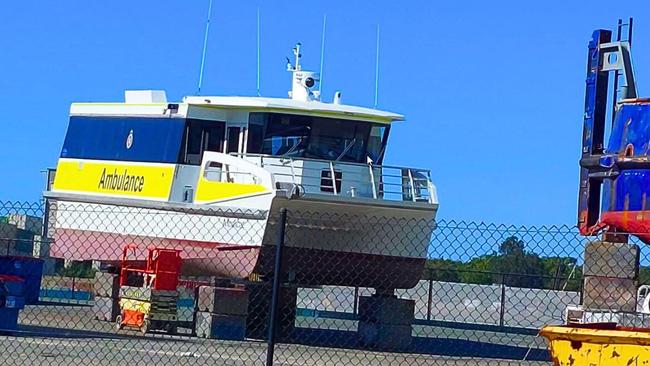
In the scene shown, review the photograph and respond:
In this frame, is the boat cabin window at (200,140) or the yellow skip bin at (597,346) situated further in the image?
the boat cabin window at (200,140)

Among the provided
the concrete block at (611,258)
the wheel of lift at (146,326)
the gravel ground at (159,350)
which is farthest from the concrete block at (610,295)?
the wheel of lift at (146,326)

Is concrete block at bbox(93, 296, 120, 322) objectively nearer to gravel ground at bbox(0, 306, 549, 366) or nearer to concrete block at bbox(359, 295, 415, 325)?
gravel ground at bbox(0, 306, 549, 366)

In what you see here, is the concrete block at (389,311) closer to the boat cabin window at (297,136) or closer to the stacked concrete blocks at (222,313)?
the stacked concrete blocks at (222,313)

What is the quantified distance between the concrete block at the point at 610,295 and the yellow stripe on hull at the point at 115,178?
12.2 meters

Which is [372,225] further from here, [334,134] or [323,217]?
[334,134]

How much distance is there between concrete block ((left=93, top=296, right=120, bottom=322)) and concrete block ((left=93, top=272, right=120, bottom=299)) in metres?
0.09

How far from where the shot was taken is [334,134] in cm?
2444

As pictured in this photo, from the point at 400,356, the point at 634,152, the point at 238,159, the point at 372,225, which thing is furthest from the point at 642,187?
the point at 238,159

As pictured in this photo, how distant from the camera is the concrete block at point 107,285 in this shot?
2423 centimetres

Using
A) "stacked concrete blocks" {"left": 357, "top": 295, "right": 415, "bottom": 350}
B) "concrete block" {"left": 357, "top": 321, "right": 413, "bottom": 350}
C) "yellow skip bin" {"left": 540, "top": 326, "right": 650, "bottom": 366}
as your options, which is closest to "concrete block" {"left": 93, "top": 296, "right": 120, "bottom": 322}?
"stacked concrete blocks" {"left": 357, "top": 295, "right": 415, "bottom": 350}

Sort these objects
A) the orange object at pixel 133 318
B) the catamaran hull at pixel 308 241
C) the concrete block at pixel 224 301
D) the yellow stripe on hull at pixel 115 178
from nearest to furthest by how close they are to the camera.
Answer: the concrete block at pixel 224 301 → the orange object at pixel 133 318 → the catamaran hull at pixel 308 241 → the yellow stripe on hull at pixel 115 178

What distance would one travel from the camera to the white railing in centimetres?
2303

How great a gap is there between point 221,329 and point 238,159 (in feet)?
9.97

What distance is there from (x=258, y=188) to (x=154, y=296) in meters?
2.42
